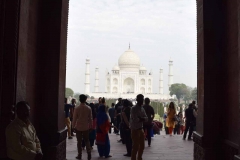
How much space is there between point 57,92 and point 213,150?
2167 millimetres

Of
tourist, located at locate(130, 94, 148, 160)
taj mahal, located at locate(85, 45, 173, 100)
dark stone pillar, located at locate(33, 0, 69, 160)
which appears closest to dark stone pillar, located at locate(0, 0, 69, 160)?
dark stone pillar, located at locate(33, 0, 69, 160)

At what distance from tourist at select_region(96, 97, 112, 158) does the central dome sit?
52992 millimetres

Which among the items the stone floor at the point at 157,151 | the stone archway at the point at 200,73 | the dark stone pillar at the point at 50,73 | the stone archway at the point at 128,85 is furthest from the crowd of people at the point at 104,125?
the stone archway at the point at 128,85

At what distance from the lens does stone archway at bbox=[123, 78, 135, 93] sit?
61350 mm

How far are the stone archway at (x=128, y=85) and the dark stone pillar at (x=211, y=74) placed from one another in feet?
186

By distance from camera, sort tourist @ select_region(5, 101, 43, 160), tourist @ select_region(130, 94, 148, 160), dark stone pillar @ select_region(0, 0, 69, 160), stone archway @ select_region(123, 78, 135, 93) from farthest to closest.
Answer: stone archway @ select_region(123, 78, 135, 93)
tourist @ select_region(130, 94, 148, 160)
dark stone pillar @ select_region(0, 0, 69, 160)
tourist @ select_region(5, 101, 43, 160)

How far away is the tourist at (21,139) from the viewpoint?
2.42m

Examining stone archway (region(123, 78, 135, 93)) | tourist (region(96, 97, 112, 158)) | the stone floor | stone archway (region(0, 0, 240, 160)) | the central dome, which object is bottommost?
the stone floor

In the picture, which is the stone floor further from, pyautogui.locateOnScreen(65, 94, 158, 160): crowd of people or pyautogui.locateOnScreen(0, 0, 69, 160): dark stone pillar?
pyautogui.locateOnScreen(0, 0, 69, 160): dark stone pillar

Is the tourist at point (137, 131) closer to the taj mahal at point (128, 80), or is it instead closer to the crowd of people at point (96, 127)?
the crowd of people at point (96, 127)

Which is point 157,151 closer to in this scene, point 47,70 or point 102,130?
point 102,130

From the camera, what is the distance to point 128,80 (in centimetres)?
6156

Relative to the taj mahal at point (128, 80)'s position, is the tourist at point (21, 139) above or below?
below

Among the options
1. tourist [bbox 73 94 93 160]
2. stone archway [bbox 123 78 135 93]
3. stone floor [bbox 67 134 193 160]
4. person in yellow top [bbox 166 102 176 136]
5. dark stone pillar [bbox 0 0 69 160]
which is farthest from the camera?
stone archway [bbox 123 78 135 93]
